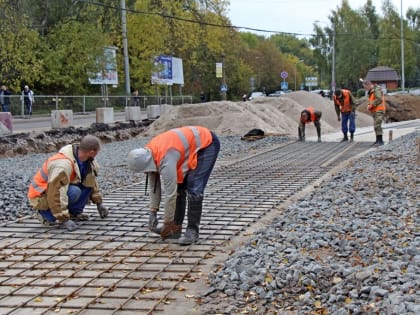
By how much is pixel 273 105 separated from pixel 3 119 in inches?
468

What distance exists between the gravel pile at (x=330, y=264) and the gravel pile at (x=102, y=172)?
11.2 feet

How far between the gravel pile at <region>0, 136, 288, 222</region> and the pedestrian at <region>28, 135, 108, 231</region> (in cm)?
111

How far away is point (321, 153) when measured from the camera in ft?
45.4

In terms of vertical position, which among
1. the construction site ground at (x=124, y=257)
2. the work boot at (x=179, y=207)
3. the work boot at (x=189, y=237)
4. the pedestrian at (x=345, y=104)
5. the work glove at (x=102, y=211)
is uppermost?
the pedestrian at (x=345, y=104)

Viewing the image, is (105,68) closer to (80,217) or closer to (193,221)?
(80,217)

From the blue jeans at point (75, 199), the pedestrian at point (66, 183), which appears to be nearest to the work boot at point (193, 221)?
the pedestrian at point (66, 183)

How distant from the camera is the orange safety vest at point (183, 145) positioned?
536 cm

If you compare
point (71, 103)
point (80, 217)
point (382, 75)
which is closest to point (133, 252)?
point (80, 217)

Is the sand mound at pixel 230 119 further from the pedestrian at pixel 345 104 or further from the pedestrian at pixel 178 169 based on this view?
the pedestrian at pixel 178 169

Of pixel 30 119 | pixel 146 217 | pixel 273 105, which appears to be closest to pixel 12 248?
pixel 146 217

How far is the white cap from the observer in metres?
5.33

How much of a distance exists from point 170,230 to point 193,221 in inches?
9.2

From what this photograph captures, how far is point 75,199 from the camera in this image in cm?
643

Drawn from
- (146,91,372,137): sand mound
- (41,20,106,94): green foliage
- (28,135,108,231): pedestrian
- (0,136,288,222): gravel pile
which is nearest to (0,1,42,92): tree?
(41,20,106,94): green foliage
